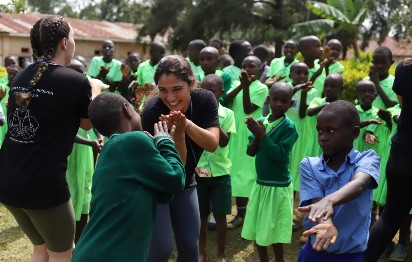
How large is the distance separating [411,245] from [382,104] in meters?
1.41

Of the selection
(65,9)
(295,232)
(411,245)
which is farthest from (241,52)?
(65,9)

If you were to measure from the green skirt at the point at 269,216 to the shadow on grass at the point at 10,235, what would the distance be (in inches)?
91.6

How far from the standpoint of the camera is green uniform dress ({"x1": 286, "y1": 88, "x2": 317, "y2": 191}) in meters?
5.83

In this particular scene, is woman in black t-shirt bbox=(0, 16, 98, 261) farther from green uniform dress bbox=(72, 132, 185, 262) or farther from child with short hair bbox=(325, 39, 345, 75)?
child with short hair bbox=(325, 39, 345, 75)

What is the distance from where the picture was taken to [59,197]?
10.3 ft

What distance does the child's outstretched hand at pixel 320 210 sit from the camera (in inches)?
87.8

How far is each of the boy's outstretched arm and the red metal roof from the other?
24040 millimetres

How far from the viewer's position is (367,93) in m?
5.06

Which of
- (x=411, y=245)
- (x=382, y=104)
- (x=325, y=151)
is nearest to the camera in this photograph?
(x=325, y=151)

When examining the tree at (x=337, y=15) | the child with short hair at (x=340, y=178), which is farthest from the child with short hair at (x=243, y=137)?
the tree at (x=337, y=15)

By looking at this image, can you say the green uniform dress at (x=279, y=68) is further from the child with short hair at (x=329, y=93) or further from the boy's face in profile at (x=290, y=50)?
the child with short hair at (x=329, y=93)

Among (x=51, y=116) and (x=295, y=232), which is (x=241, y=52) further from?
(x=51, y=116)

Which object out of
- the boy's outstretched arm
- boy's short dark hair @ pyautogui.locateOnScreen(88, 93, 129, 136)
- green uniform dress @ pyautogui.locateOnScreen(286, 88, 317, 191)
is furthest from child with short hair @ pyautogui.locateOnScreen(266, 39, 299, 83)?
boy's short dark hair @ pyautogui.locateOnScreen(88, 93, 129, 136)

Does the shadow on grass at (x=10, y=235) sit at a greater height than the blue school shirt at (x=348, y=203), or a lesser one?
lesser
